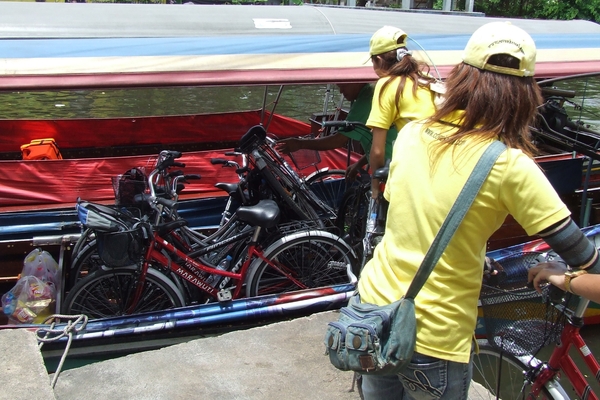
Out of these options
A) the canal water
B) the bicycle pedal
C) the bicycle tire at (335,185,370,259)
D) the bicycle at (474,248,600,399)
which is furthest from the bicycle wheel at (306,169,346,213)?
the canal water

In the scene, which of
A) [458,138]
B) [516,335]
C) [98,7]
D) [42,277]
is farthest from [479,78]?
[98,7]

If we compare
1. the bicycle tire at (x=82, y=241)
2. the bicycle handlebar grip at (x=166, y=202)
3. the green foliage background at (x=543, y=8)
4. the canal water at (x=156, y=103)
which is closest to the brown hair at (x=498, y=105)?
the bicycle handlebar grip at (x=166, y=202)

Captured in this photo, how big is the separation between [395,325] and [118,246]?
7.56 feet

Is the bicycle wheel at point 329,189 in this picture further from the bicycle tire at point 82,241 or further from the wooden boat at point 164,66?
the bicycle tire at point 82,241

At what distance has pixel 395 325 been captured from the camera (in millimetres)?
1504

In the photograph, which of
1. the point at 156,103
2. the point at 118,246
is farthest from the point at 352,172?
the point at 156,103

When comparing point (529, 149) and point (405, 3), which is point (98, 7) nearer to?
point (529, 149)

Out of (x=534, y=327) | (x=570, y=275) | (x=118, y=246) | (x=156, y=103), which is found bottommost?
(x=156, y=103)

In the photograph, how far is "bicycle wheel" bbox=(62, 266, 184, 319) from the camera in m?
3.58

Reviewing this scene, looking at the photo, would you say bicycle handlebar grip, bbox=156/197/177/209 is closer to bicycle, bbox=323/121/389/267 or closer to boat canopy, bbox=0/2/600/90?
boat canopy, bbox=0/2/600/90

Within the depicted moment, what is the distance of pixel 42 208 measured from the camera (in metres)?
4.96

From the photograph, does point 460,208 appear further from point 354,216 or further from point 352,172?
point 352,172

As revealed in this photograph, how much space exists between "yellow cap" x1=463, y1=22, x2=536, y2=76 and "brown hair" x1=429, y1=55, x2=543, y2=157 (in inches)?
0.6

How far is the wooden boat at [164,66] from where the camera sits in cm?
337
